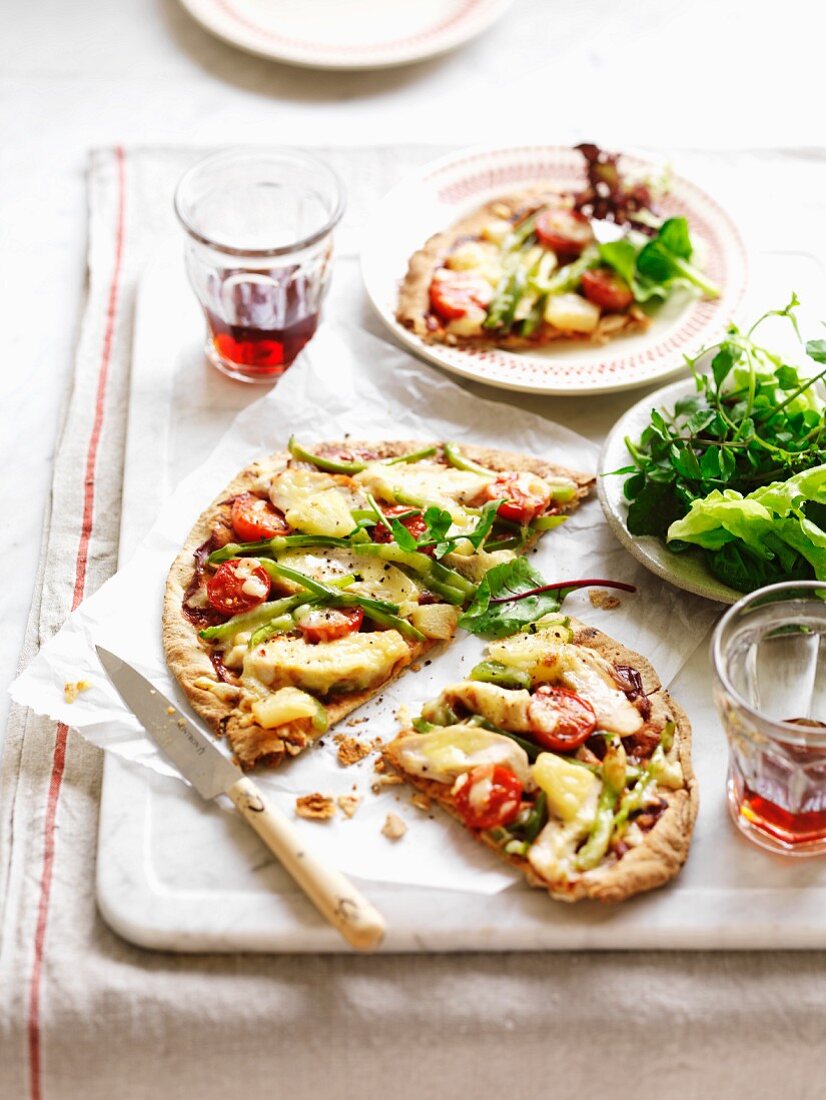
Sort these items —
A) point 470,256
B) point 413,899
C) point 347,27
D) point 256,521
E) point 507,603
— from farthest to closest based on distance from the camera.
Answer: point 347,27, point 470,256, point 256,521, point 507,603, point 413,899

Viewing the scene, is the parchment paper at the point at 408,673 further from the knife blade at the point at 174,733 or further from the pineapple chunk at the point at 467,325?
the pineapple chunk at the point at 467,325

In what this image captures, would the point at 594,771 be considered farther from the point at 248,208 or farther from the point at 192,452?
the point at 248,208

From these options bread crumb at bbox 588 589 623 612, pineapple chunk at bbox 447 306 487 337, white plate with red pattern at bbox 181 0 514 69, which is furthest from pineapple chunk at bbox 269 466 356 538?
white plate with red pattern at bbox 181 0 514 69

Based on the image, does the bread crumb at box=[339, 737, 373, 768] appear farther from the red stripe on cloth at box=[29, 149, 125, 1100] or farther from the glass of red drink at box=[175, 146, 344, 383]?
the glass of red drink at box=[175, 146, 344, 383]

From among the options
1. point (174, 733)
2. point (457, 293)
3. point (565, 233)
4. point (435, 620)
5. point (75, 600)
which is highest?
point (565, 233)

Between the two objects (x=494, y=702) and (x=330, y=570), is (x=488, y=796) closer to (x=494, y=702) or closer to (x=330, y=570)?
(x=494, y=702)

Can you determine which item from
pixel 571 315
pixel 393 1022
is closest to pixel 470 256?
pixel 571 315
